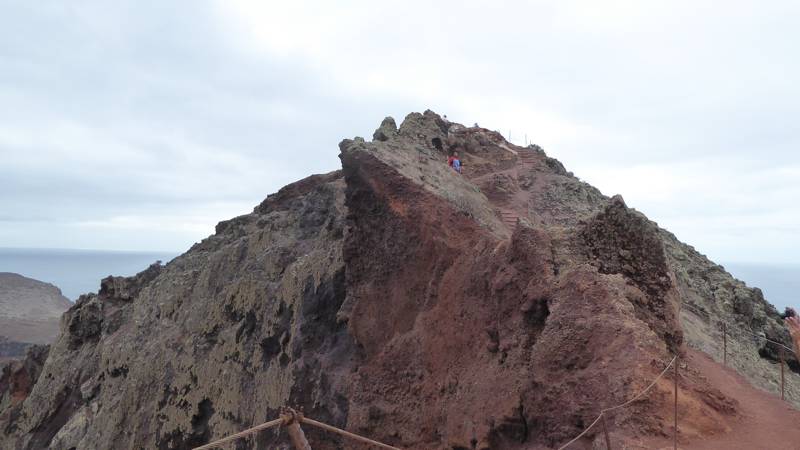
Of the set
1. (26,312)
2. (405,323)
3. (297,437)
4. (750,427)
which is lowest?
(26,312)

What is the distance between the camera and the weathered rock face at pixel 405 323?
6.80 metres

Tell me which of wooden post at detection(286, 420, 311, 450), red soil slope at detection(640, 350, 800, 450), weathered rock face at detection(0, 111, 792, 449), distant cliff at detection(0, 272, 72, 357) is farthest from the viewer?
distant cliff at detection(0, 272, 72, 357)

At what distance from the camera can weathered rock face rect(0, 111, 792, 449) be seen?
6.80 m

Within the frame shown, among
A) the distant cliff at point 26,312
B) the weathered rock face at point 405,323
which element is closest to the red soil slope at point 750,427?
the weathered rock face at point 405,323

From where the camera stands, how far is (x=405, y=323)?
32.3ft

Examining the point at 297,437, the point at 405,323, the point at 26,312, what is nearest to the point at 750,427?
the point at 297,437

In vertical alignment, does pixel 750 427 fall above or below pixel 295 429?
above

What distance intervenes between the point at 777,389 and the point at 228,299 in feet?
34.8

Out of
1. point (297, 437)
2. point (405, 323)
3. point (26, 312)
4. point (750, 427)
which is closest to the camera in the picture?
point (297, 437)

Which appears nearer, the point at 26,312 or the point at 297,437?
the point at 297,437

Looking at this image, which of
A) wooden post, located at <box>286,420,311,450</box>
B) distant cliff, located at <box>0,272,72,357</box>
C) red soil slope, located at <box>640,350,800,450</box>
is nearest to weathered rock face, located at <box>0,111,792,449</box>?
red soil slope, located at <box>640,350,800,450</box>

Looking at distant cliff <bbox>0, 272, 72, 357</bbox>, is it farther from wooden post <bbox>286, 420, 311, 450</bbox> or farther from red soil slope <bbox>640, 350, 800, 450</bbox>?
red soil slope <bbox>640, 350, 800, 450</bbox>

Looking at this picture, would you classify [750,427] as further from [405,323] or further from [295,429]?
[405,323]

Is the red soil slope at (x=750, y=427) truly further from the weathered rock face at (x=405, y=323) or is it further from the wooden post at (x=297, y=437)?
the wooden post at (x=297, y=437)
